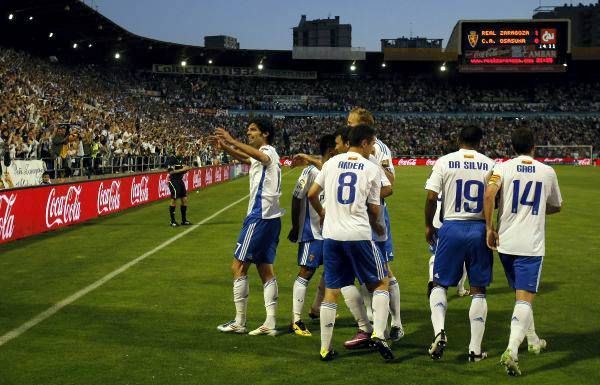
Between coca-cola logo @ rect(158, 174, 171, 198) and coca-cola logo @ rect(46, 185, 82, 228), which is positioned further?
coca-cola logo @ rect(158, 174, 171, 198)

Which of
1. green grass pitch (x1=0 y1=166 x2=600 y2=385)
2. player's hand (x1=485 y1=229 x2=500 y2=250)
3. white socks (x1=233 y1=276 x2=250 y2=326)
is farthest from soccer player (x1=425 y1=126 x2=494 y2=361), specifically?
white socks (x1=233 y1=276 x2=250 y2=326)

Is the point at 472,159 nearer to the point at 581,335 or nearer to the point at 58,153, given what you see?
the point at 581,335

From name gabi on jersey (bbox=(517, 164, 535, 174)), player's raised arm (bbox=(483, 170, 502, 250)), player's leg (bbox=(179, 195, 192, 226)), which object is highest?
name gabi on jersey (bbox=(517, 164, 535, 174))

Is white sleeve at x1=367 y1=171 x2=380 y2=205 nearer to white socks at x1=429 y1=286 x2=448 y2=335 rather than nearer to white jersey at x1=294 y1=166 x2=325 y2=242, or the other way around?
white socks at x1=429 y1=286 x2=448 y2=335

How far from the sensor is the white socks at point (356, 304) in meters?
7.13

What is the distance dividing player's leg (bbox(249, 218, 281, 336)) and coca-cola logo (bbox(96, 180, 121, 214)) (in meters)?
15.2

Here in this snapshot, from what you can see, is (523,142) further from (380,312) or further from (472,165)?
(380,312)

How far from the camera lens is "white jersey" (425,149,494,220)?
708 centimetres

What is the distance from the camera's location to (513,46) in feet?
231

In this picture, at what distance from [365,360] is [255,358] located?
104cm

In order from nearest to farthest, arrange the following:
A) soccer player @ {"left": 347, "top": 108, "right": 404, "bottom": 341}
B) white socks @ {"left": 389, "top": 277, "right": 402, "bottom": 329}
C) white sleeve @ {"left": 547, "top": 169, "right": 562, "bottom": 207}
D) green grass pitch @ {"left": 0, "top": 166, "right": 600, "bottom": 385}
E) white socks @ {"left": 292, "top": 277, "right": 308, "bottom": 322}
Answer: green grass pitch @ {"left": 0, "top": 166, "right": 600, "bottom": 385} → white sleeve @ {"left": 547, "top": 169, "right": 562, "bottom": 207} → soccer player @ {"left": 347, "top": 108, "right": 404, "bottom": 341} → white socks @ {"left": 389, "top": 277, "right": 402, "bottom": 329} → white socks @ {"left": 292, "top": 277, "right": 308, "bottom": 322}

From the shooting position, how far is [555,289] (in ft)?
36.9

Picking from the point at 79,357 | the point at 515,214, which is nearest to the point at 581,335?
the point at 515,214

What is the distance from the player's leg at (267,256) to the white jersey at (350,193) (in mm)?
1223
